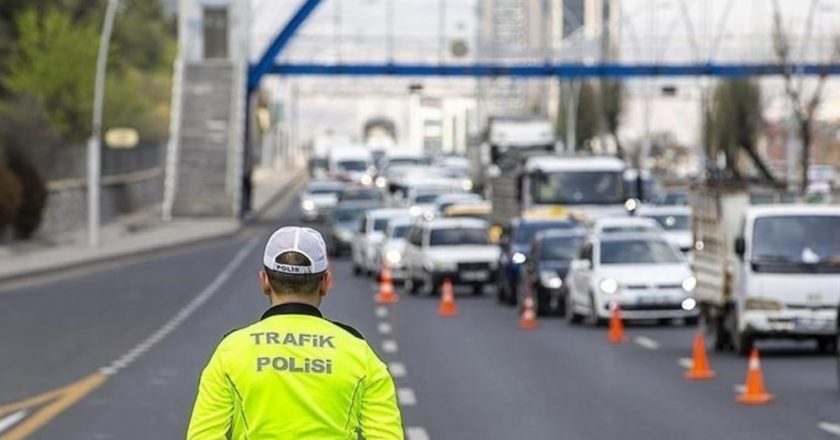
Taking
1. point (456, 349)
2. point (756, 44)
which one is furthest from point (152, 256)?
point (756, 44)

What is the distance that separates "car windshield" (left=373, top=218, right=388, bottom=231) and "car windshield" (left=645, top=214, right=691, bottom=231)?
6535 mm

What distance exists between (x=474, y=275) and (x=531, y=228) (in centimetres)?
147

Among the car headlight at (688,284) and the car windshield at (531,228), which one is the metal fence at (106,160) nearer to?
the car windshield at (531,228)

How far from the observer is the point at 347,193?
3093 inches

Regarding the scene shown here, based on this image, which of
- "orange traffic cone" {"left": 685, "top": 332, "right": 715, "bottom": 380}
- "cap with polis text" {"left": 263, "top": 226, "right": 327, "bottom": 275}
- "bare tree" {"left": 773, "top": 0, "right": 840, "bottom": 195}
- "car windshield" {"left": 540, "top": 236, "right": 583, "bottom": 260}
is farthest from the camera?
"bare tree" {"left": 773, "top": 0, "right": 840, "bottom": 195}

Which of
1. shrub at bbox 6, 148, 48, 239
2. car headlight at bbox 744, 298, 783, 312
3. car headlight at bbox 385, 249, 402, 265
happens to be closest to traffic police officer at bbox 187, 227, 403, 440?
car headlight at bbox 744, 298, 783, 312

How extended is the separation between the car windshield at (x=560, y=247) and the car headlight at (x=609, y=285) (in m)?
4.73

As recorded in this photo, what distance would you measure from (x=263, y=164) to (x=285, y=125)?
646 inches

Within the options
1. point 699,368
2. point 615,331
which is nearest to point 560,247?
point 615,331

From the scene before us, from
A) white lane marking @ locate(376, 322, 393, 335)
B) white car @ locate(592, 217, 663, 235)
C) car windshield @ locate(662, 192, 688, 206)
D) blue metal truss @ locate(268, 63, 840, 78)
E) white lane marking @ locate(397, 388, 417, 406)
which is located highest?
blue metal truss @ locate(268, 63, 840, 78)

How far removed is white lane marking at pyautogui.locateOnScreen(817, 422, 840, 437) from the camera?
704 inches

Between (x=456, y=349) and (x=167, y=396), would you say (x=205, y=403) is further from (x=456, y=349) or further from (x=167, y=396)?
(x=456, y=349)

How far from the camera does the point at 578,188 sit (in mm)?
50844

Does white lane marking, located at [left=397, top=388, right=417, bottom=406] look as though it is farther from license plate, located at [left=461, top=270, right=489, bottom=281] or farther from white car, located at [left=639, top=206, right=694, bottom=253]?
white car, located at [left=639, top=206, right=694, bottom=253]
